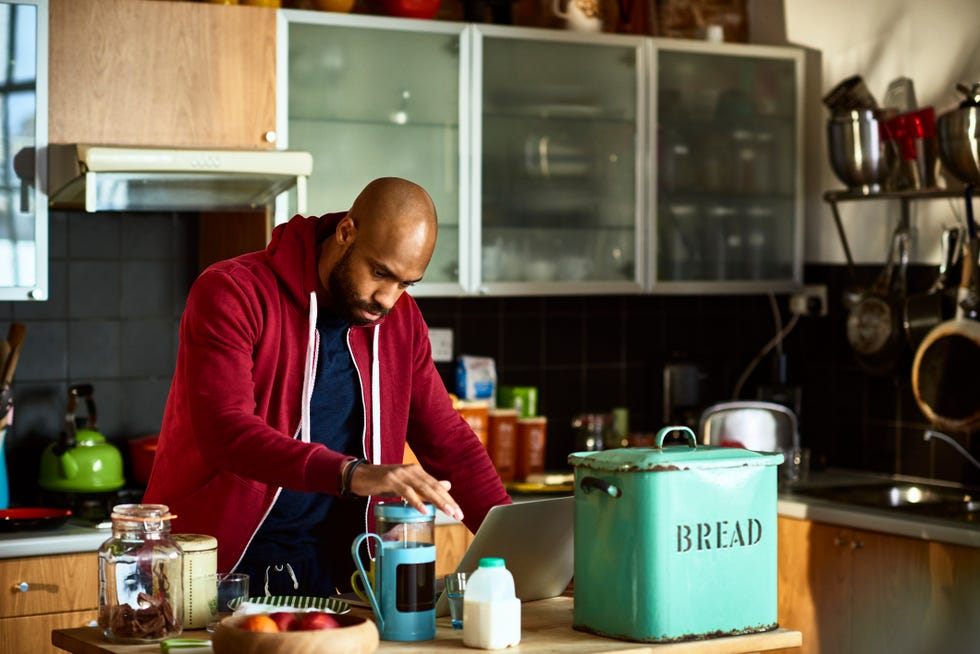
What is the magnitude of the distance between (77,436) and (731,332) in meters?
2.14

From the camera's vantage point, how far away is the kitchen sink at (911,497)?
3.56 meters

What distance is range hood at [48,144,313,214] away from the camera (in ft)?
10.7

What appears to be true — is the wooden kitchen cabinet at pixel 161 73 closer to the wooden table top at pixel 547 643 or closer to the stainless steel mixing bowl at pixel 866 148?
the stainless steel mixing bowl at pixel 866 148

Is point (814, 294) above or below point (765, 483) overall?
above

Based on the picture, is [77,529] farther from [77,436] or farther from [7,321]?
[7,321]

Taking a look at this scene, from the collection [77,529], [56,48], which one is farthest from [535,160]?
[77,529]

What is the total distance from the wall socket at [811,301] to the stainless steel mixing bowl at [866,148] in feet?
1.65

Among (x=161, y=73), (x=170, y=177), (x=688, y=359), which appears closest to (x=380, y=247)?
(x=170, y=177)

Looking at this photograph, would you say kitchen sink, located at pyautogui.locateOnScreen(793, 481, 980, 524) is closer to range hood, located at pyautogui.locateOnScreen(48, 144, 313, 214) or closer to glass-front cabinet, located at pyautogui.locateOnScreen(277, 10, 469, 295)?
glass-front cabinet, located at pyautogui.locateOnScreen(277, 10, 469, 295)

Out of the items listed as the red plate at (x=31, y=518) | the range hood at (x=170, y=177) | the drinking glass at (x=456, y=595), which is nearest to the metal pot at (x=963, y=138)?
the range hood at (x=170, y=177)

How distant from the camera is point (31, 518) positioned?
125 inches

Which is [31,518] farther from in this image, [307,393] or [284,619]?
[284,619]

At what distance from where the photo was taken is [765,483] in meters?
2.09

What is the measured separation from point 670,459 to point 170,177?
71.9 inches
